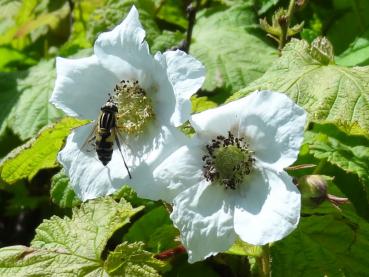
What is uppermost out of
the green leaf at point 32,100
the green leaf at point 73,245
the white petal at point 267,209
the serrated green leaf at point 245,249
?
the white petal at point 267,209

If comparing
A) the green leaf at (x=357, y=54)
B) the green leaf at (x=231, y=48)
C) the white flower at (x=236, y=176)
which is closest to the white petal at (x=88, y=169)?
the white flower at (x=236, y=176)

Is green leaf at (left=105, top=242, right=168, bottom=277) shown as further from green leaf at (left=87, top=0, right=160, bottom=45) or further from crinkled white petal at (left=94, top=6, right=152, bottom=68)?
green leaf at (left=87, top=0, right=160, bottom=45)

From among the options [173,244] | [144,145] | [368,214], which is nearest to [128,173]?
[144,145]

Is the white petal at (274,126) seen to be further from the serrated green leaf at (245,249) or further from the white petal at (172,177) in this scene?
the serrated green leaf at (245,249)

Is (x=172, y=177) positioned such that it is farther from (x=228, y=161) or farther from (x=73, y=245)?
(x=73, y=245)

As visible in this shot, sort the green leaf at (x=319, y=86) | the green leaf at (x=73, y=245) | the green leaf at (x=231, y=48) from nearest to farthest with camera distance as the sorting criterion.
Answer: the green leaf at (x=319, y=86), the green leaf at (x=73, y=245), the green leaf at (x=231, y=48)

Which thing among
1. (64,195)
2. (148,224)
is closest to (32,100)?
(64,195)

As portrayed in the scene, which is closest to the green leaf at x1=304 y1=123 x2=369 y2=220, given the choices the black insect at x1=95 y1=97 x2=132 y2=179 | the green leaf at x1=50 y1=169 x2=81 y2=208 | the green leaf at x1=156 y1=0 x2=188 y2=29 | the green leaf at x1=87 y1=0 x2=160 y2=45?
the black insect at x1=95 y1=97 x2=132 y2=179

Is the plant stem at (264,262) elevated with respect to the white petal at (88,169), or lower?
lower
